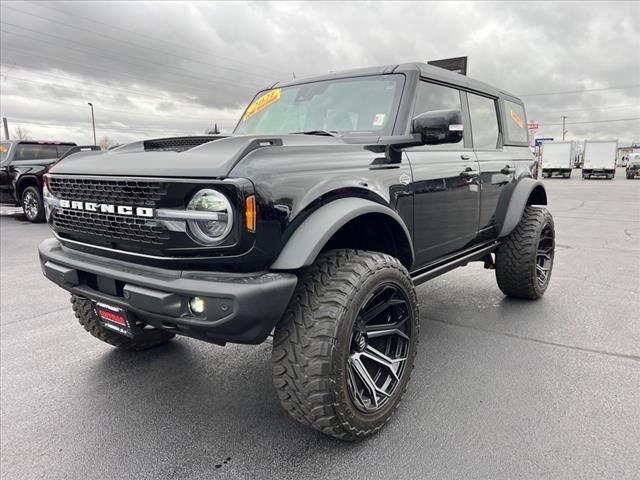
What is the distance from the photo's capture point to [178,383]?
2.93m

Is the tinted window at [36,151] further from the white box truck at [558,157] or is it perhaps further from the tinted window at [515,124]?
the white box truck at [558,157]

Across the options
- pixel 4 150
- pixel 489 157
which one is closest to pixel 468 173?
pixel 489 157

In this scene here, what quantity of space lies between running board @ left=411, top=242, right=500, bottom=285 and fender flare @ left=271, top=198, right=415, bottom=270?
976 millimetres

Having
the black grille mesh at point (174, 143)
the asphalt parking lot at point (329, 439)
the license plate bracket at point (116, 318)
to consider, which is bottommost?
the asphalt parking lot at point (329, 439)

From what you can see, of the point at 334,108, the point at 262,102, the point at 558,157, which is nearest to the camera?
the point at 334,108

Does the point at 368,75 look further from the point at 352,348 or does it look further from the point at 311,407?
the point at 311,407

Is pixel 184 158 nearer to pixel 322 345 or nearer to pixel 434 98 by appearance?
pixel 322 345

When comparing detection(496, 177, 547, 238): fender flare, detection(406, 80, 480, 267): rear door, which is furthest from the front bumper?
detection(496, 177, 547, 238): fender flare

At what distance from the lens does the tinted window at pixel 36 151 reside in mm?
10945

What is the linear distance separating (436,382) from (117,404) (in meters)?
1.96

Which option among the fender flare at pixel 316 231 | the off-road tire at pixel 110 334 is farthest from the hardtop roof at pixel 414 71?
the off-road tire at pixel 110 334

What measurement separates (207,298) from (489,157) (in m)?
2.87

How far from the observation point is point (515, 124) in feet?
15.0

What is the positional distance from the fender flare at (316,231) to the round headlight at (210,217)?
0.27m
